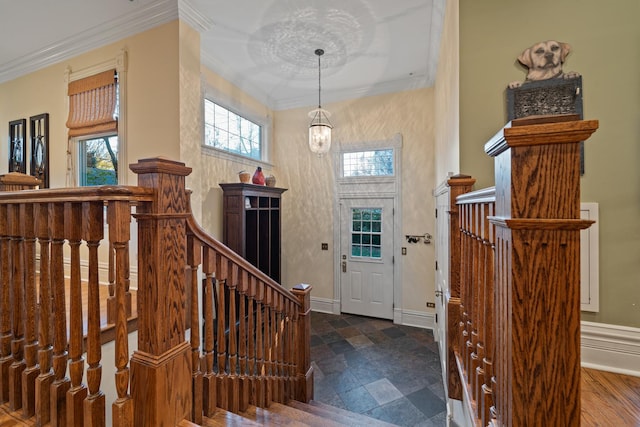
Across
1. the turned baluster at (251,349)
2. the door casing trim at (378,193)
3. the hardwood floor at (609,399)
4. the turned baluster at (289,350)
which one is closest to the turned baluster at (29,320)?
the turned baluster at (251,349)

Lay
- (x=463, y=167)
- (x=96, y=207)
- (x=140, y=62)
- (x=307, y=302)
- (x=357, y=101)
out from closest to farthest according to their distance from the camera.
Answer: (x=96, y=207)
(x=463, y=167)
(x=307, y=302)
(x=140, y=62)
(x=357, y=101)

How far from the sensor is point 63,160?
3.17 metres

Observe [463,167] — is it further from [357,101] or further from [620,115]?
[357,101]

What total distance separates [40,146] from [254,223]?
2.65 meters

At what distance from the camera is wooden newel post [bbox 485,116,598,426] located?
2.06 feet

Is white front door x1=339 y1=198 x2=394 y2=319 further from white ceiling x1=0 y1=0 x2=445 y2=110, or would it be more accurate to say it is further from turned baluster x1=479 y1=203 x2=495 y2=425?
turned baluster x1=479 y1=203 x2=495 y2=425

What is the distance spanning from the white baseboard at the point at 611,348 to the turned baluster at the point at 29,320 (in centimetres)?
257

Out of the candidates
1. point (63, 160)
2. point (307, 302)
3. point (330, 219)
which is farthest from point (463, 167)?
point (63, 160)

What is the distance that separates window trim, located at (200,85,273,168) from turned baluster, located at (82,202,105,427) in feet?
8.49

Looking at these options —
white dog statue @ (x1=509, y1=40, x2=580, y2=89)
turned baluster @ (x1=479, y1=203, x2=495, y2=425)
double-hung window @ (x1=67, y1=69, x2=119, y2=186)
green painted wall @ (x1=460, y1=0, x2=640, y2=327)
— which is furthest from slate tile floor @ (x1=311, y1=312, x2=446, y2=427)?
double-hung window @ (x1=67, y1=69, x2=119, y2=186)

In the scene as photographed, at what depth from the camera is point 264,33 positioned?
2918mm

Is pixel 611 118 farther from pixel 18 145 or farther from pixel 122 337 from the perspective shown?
pixel 18 145

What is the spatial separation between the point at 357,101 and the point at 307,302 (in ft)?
10.7

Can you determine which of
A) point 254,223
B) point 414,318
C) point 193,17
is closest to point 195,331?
A: point 254,223
